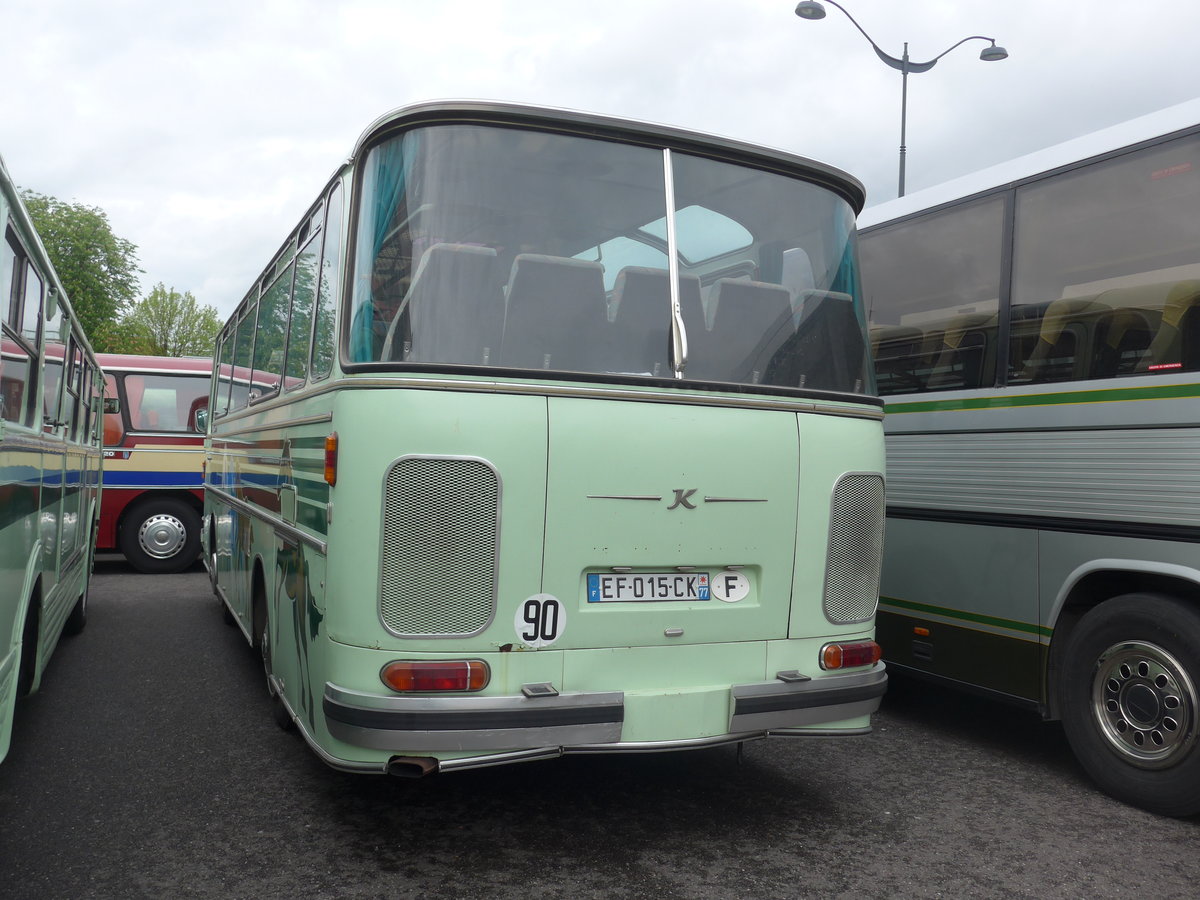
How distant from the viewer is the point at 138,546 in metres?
14.6

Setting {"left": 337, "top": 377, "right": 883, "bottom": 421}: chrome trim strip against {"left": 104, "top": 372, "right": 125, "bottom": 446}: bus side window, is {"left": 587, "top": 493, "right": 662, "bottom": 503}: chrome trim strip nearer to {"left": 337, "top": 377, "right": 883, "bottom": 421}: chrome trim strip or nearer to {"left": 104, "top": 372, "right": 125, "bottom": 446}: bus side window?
{"left": 337, "top": 377, "right": 883, "bottom": 421}: chrome trim strip

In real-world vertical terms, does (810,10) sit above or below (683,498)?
above

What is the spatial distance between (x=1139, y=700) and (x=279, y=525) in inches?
160

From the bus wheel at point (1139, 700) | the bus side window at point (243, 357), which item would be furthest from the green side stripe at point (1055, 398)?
the bus side window at point (243, 357)

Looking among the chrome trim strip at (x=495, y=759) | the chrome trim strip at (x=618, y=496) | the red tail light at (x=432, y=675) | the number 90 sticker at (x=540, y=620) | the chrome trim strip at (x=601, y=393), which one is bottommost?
the chrome trim strip at (x=495, y=759)

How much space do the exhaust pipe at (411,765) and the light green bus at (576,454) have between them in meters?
0.01

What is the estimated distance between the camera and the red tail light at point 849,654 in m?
4.65

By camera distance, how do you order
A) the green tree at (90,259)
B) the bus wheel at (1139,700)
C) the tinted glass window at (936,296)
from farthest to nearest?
the green tree at (90,259) < the tinted glass window at (936,296) < the bus wheel at (1139,700)

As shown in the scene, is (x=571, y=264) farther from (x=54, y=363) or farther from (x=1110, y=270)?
A: (x=54, y=363)

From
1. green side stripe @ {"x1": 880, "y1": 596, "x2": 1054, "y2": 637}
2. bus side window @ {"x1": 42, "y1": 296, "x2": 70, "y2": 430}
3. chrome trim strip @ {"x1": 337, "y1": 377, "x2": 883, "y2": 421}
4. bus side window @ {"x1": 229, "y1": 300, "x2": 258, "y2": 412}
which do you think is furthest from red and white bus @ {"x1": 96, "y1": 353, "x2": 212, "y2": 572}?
chrome trim strip @ {"x1": 337, "y1": 377, "x2": 883, "y2": 421}

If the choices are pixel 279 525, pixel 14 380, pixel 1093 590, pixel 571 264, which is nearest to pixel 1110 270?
pixel 1093 590

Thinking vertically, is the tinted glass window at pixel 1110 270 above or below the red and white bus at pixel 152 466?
above

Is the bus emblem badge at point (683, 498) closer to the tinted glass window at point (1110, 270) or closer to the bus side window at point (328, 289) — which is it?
the bus side window at point (328, 289)

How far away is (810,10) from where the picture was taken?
15.2 meters
